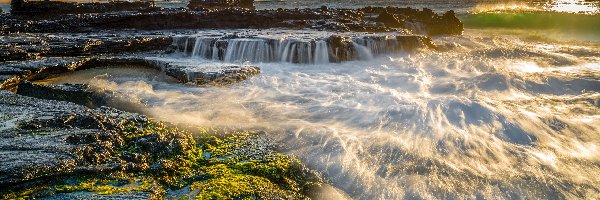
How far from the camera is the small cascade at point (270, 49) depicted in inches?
528

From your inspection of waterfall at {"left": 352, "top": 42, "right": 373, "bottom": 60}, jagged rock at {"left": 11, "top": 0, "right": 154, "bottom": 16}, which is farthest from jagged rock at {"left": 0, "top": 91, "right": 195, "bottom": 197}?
jagged rock at {"left": 11, "top": 0, "right": 154, "bottom": 16}

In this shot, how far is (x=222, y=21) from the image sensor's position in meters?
19.6

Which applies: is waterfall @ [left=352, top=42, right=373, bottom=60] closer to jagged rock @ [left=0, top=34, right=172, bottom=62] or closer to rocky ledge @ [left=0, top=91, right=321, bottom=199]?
jagged rock @ [left=0, top=34, right=172, bottom=62]

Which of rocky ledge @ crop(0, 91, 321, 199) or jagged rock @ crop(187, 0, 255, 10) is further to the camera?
jagged rock @ crop(187, 0, 255, 10)

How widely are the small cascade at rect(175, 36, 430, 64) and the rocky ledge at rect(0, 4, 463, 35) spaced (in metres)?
4.79

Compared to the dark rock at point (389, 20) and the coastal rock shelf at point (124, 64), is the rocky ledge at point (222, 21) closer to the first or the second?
the dark rock at point (389, 20)

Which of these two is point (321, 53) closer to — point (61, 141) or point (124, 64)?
point (124, 64)

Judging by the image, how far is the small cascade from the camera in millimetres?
13406

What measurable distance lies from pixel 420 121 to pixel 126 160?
5.02 metres

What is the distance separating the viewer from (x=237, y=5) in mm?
31969

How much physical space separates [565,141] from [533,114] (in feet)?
4.25

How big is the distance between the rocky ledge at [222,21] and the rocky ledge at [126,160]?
14.0 meters

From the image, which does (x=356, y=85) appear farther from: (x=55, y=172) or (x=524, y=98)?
(x=55, y=172)

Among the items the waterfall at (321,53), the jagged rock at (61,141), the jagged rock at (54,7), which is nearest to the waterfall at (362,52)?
the waterfall at (321,53)
